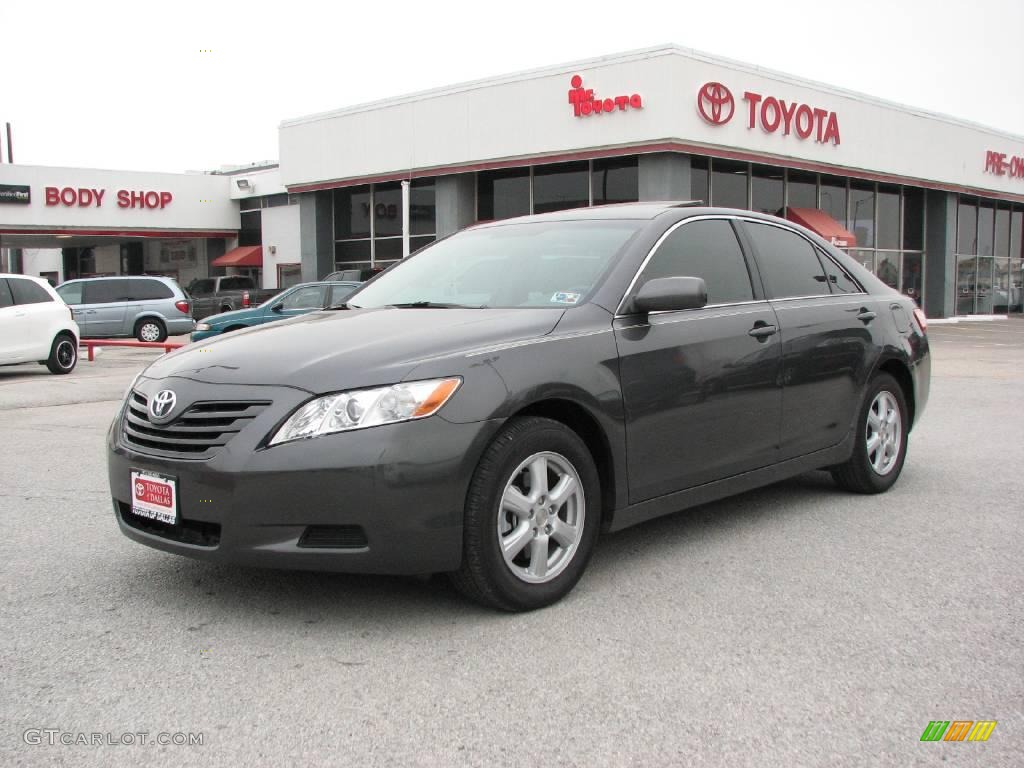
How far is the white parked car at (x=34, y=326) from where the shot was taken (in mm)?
14586

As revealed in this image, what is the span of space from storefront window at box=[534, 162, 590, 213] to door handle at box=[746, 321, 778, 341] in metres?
22.6

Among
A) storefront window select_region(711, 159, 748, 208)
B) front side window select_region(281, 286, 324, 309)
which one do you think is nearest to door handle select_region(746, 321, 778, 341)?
front side window select_region(281, 286, 324, 309)

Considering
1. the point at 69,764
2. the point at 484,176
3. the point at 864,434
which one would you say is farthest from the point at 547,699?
the point at 484,176

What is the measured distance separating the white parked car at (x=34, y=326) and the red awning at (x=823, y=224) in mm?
20693

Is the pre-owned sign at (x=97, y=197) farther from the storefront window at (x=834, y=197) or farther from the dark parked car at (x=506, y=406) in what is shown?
the dark parked car at (x=506, y=406)

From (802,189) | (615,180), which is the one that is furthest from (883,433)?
(802,189)

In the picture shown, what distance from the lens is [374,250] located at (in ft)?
109

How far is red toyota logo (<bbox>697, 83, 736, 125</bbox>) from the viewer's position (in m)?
24.4

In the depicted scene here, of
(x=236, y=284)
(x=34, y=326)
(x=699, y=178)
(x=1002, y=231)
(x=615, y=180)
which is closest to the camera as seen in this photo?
(x=34, y=326)

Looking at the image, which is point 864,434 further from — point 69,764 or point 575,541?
point 69,764

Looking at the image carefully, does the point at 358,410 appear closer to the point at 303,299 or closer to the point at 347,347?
the point at 347,347

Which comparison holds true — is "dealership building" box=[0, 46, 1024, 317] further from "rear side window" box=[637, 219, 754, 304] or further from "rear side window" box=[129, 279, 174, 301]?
"rear side window" box=[637, 219, 754, 304]

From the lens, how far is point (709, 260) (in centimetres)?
511

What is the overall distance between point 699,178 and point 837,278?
21.8 meters
